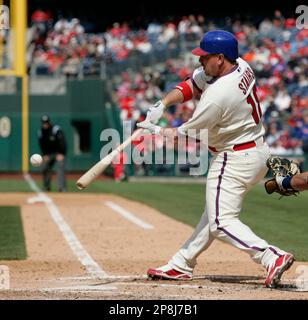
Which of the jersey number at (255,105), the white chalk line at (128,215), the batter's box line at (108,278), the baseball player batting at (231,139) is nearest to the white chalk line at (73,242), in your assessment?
the batter's box line at (108,278)

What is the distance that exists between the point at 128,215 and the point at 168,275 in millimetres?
7481

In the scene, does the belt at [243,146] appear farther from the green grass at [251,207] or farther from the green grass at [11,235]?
the green grass at [11,235]

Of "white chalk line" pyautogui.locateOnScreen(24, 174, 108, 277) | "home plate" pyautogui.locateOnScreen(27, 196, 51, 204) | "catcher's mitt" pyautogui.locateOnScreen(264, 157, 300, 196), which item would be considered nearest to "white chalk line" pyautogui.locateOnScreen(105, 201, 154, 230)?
"white chalk line" pyautogui.locateOnScreen(24, 174, 108, 277)

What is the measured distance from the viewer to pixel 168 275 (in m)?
8.01

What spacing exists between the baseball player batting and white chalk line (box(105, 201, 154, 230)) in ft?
19.3

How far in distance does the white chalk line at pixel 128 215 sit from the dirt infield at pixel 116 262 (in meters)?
0.02

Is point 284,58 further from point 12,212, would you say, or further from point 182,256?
point 182,256

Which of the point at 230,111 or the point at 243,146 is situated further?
the point at 243,146

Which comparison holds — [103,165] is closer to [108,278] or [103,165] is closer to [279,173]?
[108,278]

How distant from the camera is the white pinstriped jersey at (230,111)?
286 inches

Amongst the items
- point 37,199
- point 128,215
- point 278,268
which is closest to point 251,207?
point 128,215

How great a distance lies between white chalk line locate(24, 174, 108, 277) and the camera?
28.5 ft

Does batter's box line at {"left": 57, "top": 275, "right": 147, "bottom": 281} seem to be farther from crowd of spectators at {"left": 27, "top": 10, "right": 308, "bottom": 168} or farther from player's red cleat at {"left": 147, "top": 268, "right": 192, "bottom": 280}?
crowd of spectators at {"left": 27, "top": 10, "right": 308, "bottom": 168}

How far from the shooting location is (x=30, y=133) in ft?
96.5
